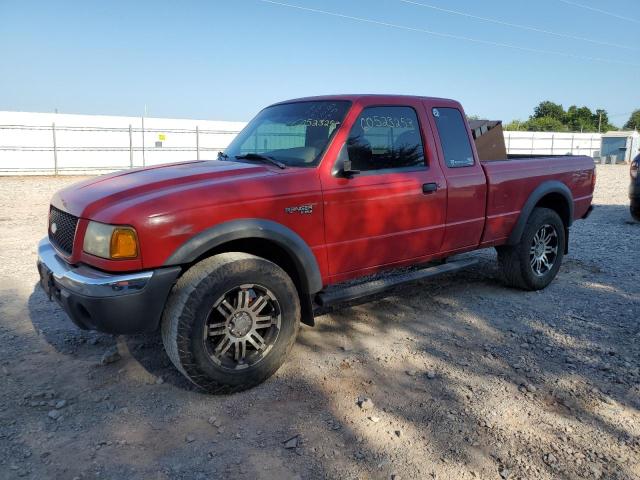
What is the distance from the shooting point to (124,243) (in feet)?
9.36

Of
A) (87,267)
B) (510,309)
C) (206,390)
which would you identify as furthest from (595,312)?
(87,267)

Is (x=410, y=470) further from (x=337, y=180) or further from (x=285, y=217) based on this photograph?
(x=337, y=180)

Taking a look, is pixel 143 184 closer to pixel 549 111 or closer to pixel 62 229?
pixel 62 229

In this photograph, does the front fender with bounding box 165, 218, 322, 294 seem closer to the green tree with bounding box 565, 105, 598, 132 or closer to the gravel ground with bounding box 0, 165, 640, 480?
the gravel ground with bounding box 0, 165, 640, 480

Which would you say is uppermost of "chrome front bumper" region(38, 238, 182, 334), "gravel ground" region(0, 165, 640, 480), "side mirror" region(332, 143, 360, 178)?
"side mirror" region(332, 143, 360, 178)

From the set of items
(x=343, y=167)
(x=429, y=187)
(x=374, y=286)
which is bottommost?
(x=374, y=286)

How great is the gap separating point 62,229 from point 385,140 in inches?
98.1

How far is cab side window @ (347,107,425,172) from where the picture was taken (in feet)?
12.5

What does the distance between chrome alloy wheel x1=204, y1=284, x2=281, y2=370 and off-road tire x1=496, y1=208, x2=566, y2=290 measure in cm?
291

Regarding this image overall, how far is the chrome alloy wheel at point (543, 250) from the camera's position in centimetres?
530

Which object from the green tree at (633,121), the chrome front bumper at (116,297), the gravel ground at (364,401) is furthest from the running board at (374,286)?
the green tree at (633,121)

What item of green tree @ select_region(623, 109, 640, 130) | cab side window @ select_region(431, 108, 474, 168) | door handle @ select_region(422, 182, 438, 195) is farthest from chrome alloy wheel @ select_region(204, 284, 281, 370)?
green tree @ select_region(623, 109, 640, 130)

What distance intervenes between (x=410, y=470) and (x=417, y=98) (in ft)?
10.1

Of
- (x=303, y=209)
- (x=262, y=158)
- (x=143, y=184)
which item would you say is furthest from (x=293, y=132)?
(x=143, y=184)
